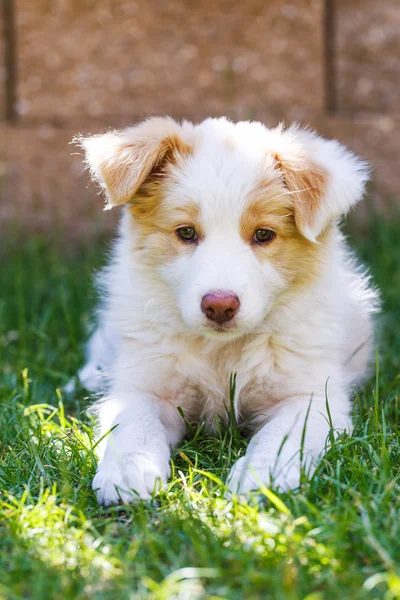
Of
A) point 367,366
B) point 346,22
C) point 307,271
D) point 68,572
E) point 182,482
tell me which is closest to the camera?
point 68,572

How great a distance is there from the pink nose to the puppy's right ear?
565 mm

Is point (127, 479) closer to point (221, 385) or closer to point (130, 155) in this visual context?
point (221, 385)

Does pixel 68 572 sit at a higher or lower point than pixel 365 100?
lower

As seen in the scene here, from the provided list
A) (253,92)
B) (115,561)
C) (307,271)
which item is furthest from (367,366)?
(253,92)

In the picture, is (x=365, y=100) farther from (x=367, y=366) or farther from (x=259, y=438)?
(x=259, y=438)

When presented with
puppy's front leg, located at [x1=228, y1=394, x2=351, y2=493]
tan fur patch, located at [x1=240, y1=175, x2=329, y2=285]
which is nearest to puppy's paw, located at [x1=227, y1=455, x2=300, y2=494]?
puppy's front leg, located at [x1=228, y1=394, x2=351, y2=493]

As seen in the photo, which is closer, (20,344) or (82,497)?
(82,497)

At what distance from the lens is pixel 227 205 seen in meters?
2.75

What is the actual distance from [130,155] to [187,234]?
1.24ft

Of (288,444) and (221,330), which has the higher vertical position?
(221,330)

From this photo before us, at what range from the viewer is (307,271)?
2984 mm

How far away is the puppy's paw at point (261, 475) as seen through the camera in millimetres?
2326

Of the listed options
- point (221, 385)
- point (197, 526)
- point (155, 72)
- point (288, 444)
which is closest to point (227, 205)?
point (221, 385)

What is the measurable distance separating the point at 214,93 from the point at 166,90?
0.36 metres
